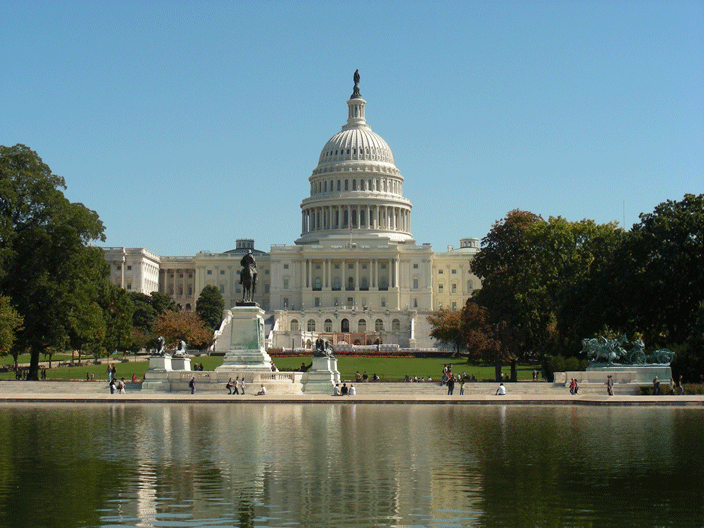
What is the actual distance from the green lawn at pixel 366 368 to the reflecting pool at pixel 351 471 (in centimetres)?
3161

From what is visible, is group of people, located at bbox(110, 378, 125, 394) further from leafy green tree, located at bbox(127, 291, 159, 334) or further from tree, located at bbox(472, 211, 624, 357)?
leafy green tree, located at bbox(127, 291, 159, 334)

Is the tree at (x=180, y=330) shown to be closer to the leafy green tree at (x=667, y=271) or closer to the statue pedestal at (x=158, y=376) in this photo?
the statue pedestal at (x=158, y=376)

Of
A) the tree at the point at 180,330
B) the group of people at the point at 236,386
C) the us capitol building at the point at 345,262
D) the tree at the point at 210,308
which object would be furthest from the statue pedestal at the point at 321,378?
the us capitol building at the point at 345,262

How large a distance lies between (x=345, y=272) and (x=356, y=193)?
14.0 metres

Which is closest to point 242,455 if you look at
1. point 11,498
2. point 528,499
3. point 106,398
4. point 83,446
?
point 83,446

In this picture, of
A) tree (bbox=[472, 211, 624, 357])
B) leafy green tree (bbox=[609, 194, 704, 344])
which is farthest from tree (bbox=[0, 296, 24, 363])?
leafy green tree (bbox=[609, 194, 704, 344])

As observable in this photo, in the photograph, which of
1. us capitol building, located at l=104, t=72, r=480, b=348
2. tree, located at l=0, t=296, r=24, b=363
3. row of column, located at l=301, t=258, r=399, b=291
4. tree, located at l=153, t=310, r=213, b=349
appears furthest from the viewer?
row of column, located at l=301, t=258, r=399, b=291

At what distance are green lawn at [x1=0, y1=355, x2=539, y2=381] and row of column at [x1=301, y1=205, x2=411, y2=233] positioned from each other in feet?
210

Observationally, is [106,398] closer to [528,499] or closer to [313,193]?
[528,499]

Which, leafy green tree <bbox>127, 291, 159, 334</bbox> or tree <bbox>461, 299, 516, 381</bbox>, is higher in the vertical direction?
leafy green tree <bbox>127, 291, 159, 334</bbox>

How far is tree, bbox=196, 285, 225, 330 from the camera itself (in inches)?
4833

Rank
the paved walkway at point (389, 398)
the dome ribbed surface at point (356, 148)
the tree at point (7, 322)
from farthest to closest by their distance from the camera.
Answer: the dome ribbed surface at point (356, 148)
the tree at point (7, 322)
the paved walkway at point (389, 398)

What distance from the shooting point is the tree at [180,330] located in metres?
93.8

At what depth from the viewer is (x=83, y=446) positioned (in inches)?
874
